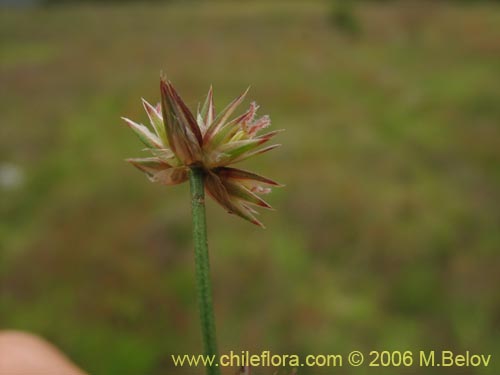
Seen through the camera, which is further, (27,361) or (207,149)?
(27,361)

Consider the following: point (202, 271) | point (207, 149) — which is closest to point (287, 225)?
point (207, 149)

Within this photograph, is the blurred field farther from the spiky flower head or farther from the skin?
the spiky flower head

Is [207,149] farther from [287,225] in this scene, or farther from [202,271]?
[287,225]

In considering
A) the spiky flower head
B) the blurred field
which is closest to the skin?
the spiky flower head

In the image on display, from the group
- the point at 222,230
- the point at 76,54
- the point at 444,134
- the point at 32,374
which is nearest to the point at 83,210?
the point at 222,230

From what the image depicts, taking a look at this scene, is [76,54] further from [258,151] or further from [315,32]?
[258,151]

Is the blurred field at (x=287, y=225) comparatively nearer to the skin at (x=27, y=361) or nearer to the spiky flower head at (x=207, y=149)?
the skin at (x=27, y=361)

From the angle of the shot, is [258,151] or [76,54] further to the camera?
[76,54]
